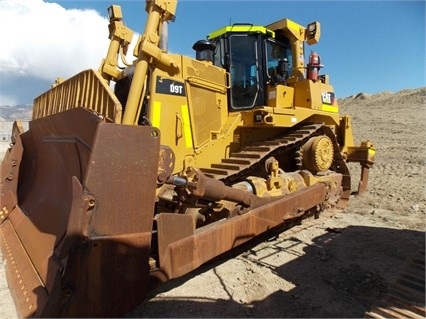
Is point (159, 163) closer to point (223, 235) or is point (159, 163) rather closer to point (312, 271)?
point (223, 235)

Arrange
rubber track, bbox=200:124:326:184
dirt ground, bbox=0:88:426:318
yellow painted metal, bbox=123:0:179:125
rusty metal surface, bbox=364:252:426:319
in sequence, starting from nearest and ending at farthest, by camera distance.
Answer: rusty metal surface, bbox=364:252:426:319
dirt ground, bbox=0:88:426:318
yellow painted metal, bbox=123:0:179:125
rubber track, bbox=200:124:326:184

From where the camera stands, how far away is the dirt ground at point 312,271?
9.61 ft

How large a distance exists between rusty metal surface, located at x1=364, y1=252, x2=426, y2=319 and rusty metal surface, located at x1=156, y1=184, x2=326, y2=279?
1344mm

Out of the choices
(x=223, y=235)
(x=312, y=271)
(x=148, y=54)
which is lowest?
(x=312, y=271)

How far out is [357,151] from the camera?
6621 millimetres

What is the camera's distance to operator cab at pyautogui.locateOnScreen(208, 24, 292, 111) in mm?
5129

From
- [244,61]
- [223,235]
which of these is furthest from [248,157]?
[244,61]

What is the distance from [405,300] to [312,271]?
1.38 m

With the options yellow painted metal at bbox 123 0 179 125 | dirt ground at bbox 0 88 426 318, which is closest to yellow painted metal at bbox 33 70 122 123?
yellow painted metal at bbox 123 0 179 125

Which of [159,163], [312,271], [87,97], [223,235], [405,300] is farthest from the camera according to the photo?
[312,271]

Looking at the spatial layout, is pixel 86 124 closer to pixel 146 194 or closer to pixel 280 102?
pixel 146 194

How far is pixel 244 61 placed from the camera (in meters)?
5.20

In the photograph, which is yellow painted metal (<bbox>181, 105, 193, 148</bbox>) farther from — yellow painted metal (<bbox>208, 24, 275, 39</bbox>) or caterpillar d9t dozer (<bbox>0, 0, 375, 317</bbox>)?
yellow painted metal (<bbox>208, 24, 275, 39</bbox>)

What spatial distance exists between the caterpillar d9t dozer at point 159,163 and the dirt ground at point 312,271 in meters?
0.39
